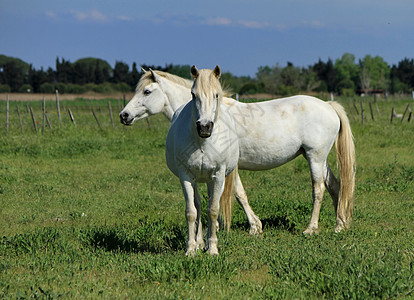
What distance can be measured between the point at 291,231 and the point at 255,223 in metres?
0.58

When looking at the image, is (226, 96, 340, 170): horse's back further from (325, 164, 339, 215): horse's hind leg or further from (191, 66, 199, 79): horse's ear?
(191, 66, 199, 79): horse's ear

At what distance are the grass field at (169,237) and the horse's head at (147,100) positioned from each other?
1.55 meters

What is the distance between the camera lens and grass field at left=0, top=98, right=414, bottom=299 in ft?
12.6

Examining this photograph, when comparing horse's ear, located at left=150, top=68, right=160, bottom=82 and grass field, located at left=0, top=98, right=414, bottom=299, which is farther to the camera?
horse's ear, located at left=150, top=68, right=160, bottom=82

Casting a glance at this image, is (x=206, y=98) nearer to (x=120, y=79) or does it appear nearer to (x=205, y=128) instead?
(x=205, y=128)

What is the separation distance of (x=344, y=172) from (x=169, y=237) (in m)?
2.98

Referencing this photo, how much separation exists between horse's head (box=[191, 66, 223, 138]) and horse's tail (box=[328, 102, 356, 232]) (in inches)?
123

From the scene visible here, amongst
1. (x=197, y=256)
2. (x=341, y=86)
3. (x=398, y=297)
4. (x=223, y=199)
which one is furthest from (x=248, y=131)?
(x=341, y=86)

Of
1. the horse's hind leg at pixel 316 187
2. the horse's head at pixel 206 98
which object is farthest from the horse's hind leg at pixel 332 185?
the horse's head at pixel 206 98

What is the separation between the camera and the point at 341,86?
3804 inches

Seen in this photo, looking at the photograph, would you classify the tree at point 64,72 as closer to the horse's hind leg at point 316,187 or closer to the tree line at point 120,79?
the tree line at point 120,79

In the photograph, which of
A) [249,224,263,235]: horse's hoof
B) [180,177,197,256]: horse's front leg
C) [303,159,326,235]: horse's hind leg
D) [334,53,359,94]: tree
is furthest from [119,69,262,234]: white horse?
[334,53,359,94]: tree

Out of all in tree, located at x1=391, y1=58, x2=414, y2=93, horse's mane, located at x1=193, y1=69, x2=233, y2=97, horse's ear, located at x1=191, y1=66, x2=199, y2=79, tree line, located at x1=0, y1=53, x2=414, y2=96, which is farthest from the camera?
tree, located at x1=391, y1=58, x2=414, y2=93

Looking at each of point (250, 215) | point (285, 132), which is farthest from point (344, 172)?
point (250, 215)
